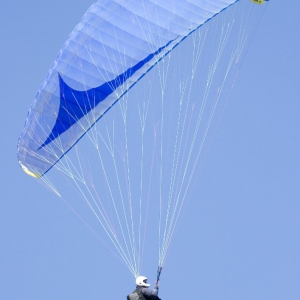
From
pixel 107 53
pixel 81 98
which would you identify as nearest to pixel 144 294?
pixel 81 98

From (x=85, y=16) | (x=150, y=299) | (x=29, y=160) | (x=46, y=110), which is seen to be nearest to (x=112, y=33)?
(x=85, y=16)

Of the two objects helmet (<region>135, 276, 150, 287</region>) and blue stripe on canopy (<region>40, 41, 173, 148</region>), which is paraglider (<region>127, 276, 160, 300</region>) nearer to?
helmet (<region>135, 276, 150, 287</region>)

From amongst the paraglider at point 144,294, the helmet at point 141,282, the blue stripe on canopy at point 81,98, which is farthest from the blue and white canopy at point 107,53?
the paraglider at point 144,294

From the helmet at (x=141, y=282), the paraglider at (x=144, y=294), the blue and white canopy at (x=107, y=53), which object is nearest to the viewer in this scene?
the paraglider at (x=144, y=294)

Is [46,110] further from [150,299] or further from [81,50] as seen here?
[150,299]

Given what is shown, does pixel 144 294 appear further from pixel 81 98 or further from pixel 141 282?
pixel 81 98

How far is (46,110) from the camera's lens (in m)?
16.4

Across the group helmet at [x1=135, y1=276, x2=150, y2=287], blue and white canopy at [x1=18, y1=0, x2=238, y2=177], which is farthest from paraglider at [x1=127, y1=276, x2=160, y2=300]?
blue and white canopy at [x1=18, y1=0, x2=238, y2=177]

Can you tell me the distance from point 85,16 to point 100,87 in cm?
129

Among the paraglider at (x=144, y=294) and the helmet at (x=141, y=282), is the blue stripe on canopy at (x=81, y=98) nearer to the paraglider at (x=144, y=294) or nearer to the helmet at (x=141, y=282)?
the helmet at (x=141, y=282)

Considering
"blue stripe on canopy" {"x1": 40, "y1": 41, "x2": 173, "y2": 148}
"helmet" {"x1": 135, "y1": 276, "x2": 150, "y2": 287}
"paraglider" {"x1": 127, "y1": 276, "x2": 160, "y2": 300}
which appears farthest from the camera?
"blue stripe on canopy" {"x1": 40, "y1": 41, "x2": 173, "y2": 148}

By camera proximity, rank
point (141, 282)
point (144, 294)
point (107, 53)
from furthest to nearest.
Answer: point (107, 53)
point (141, 282)
point (144, 294)

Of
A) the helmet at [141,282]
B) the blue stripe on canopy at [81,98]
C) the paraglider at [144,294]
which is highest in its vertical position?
the blue stripe on canopy at [81,98]

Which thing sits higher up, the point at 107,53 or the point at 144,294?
the point at 107,53
